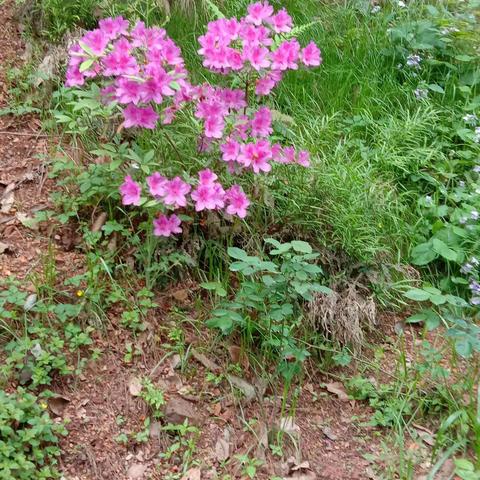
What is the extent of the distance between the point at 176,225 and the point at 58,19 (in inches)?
69.1

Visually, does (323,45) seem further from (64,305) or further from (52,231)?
(64,305)

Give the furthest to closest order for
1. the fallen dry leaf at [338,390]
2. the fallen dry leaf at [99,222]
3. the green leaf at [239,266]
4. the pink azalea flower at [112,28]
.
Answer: the fallen dry leaf at [99,222] < the fallen dry leaf at [338,390] < the pink azalea flower at [112,28] < the green leaf at [239,266]

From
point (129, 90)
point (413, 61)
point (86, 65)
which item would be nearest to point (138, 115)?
point (129, 90)

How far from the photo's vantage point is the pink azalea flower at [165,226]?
2658 millimetres

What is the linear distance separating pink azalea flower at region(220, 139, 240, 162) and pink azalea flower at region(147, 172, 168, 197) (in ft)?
0.86

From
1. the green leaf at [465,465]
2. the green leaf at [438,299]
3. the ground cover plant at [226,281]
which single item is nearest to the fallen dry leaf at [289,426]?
the ground cover plant at [226,281]

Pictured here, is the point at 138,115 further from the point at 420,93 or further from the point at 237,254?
the point at 420,93

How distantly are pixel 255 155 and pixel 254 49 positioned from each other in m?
0.40

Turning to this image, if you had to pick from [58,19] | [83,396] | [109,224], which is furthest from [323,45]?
[83,396]

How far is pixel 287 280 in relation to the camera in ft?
8.52

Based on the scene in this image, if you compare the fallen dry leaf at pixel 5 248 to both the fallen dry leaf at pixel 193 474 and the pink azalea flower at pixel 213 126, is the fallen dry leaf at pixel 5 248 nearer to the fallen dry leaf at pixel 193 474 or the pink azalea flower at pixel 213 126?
the pink azalea flower at pixel 213 126

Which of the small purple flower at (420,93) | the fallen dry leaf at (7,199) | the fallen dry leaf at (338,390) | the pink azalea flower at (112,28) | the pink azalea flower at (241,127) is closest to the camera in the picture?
the pink azalea flower at (112,28)

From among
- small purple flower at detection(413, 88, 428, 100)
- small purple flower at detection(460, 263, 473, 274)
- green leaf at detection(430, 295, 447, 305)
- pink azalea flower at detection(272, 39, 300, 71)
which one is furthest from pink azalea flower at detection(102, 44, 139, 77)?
small purple flower at detection(413, 88, 428, 100)

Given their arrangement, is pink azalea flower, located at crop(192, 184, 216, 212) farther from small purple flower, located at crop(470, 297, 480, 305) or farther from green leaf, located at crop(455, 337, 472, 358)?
small purple flower, located at crop(470, 297, 480, 305)
